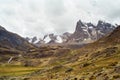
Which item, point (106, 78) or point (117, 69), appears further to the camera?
point (117, 69)

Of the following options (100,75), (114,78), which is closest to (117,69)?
(100,75)

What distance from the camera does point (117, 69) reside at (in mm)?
129500

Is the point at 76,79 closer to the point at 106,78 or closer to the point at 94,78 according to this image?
the point at 94,78

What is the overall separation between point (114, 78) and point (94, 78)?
2182 cm

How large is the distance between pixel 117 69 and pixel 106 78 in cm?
1470

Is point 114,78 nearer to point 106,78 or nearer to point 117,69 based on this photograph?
point 106,78

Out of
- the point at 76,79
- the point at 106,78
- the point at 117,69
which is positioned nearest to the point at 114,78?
the point at 106,78

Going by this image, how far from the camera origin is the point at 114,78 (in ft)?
363

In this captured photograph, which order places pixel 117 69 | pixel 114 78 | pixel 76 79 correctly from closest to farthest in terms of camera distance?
pixel 114 78
pixel 117 69
pixel 76 79

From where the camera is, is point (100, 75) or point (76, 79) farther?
point (76, 79)

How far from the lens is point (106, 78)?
382ft

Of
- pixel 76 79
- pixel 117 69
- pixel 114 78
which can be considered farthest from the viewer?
pixel 76 79

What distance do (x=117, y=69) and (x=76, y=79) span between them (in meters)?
23.9

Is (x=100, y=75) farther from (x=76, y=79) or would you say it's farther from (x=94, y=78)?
(x=76, y=79)
